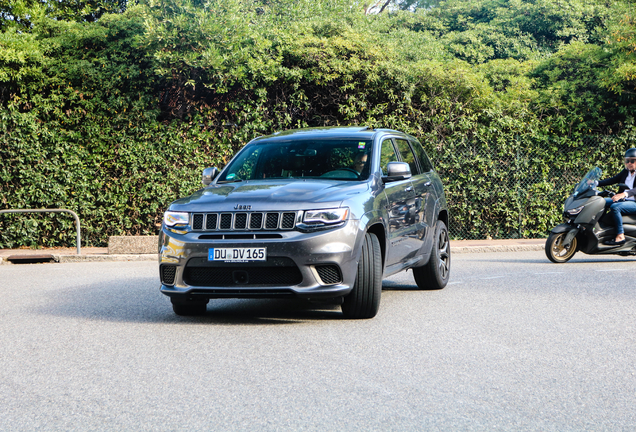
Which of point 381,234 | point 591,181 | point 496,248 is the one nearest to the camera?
point 381,234

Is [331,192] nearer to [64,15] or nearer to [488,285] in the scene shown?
[488,285]

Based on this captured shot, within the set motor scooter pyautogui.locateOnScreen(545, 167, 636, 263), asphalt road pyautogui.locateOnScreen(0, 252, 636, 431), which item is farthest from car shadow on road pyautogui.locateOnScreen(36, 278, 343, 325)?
motor scooter pyautogui.locateOnScreen(545, 167, 636, 263)

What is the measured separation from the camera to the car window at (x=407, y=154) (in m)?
8.98

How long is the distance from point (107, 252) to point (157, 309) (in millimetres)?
7353

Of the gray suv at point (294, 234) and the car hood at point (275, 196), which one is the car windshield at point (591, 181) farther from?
the car hood at point (275, 196)

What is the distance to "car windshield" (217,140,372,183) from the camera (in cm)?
777

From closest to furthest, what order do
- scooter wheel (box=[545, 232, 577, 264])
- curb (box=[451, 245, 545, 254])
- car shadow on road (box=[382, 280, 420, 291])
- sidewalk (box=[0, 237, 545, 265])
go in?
car shadow on road (box=[382, 280, 420, 291]) → scooter wheel (box=[545, 232, 577, 264]) → sidewalk (box=[0, 237, 545, 265]) → curb (box=[451, 245, 545, 254])

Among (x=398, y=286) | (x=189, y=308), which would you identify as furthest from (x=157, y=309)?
(x=398, y=286)

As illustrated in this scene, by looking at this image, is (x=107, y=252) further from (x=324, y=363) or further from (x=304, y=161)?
(x=324, y=363)

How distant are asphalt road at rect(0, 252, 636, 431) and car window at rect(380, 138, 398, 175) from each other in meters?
1.47

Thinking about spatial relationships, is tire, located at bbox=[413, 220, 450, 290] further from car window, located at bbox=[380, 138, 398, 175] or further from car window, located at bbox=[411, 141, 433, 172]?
car window, located at bbox=[380, 138, 398, 175]

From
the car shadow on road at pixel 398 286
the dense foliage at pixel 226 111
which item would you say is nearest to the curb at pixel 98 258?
the dense foliage at pixel 226 111

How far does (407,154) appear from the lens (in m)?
9.18

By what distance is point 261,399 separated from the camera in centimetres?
446
